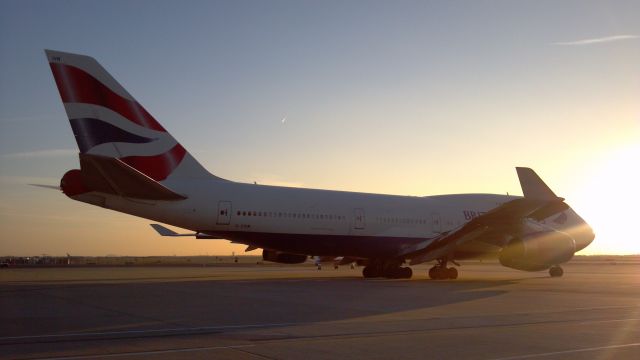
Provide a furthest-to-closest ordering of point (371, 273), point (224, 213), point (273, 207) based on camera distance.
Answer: point (371, 273)
point (273, 207)
point (224, 213)

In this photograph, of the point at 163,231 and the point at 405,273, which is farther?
the point at 163,231

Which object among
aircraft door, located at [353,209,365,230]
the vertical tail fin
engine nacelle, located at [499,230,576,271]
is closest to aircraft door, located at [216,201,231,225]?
the vertical tail fin

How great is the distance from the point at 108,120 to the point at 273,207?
6513mm

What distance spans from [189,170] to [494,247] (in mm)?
12867

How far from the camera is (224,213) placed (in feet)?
70.6

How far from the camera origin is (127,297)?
47.0 feet

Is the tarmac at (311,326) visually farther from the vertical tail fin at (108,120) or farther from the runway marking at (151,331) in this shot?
the vertical tail fin at (108,120)

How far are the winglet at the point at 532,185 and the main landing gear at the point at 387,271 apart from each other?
5.91m

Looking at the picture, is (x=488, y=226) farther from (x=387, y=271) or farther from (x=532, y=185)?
(x=387, y=271)

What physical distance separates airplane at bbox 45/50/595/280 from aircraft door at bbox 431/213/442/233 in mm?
45

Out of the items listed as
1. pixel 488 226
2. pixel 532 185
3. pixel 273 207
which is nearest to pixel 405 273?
pixel 488 226

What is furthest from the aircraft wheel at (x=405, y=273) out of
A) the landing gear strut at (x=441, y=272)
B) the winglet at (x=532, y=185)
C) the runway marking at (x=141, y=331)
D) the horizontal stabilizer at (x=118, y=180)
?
the runway marking at (x=141, y=331)

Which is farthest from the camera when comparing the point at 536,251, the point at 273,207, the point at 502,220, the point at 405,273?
the point at 405,273

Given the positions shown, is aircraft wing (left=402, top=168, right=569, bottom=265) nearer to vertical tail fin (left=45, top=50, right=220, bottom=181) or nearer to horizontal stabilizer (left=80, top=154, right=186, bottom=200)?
horizontal stabilizer (left=80, top=154, right=186, bottom=200)
